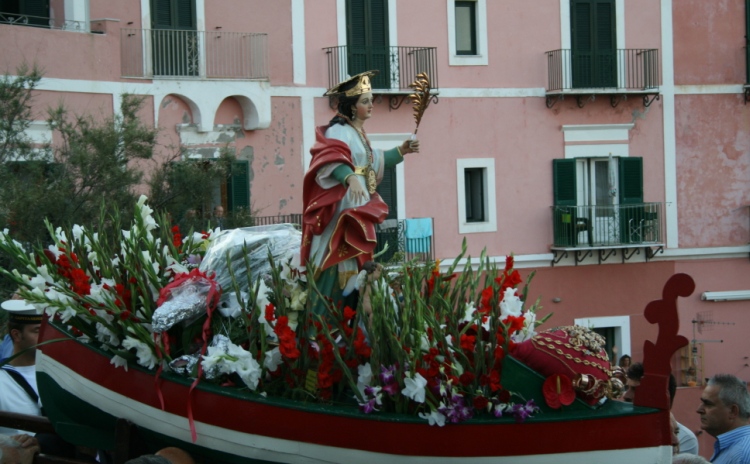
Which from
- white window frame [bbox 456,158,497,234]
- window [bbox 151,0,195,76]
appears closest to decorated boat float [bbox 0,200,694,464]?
window [bbox 151,0,195,76]

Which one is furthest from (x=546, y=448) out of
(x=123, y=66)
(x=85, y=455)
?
(x=123, y=66)

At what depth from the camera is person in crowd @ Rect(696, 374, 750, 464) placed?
5773mm

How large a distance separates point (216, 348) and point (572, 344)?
1.68 m

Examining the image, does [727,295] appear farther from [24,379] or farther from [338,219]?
[24,379]

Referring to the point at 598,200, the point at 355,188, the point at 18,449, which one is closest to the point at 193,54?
the point at 598,200

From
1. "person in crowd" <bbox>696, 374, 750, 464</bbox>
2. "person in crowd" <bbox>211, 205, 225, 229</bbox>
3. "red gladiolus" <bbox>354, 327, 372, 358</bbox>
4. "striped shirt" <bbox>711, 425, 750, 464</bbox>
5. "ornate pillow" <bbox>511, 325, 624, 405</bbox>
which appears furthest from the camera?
"person in crowd" <bbox>211, 205, 225, 229</bbox>

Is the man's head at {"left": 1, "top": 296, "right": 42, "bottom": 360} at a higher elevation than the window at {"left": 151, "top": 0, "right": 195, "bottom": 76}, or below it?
below

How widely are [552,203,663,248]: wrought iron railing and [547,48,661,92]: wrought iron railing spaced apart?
2125 mm

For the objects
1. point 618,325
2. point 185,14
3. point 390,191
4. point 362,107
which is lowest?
point 618,325

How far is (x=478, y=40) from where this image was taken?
63.5 ft

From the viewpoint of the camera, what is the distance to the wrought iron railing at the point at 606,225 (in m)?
19.7

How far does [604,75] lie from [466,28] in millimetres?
2643

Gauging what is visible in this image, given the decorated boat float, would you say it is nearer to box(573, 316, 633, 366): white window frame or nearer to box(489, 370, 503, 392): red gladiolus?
box(489, 370, 503, 392): red gladiolus

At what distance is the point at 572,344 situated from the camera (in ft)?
16.5
